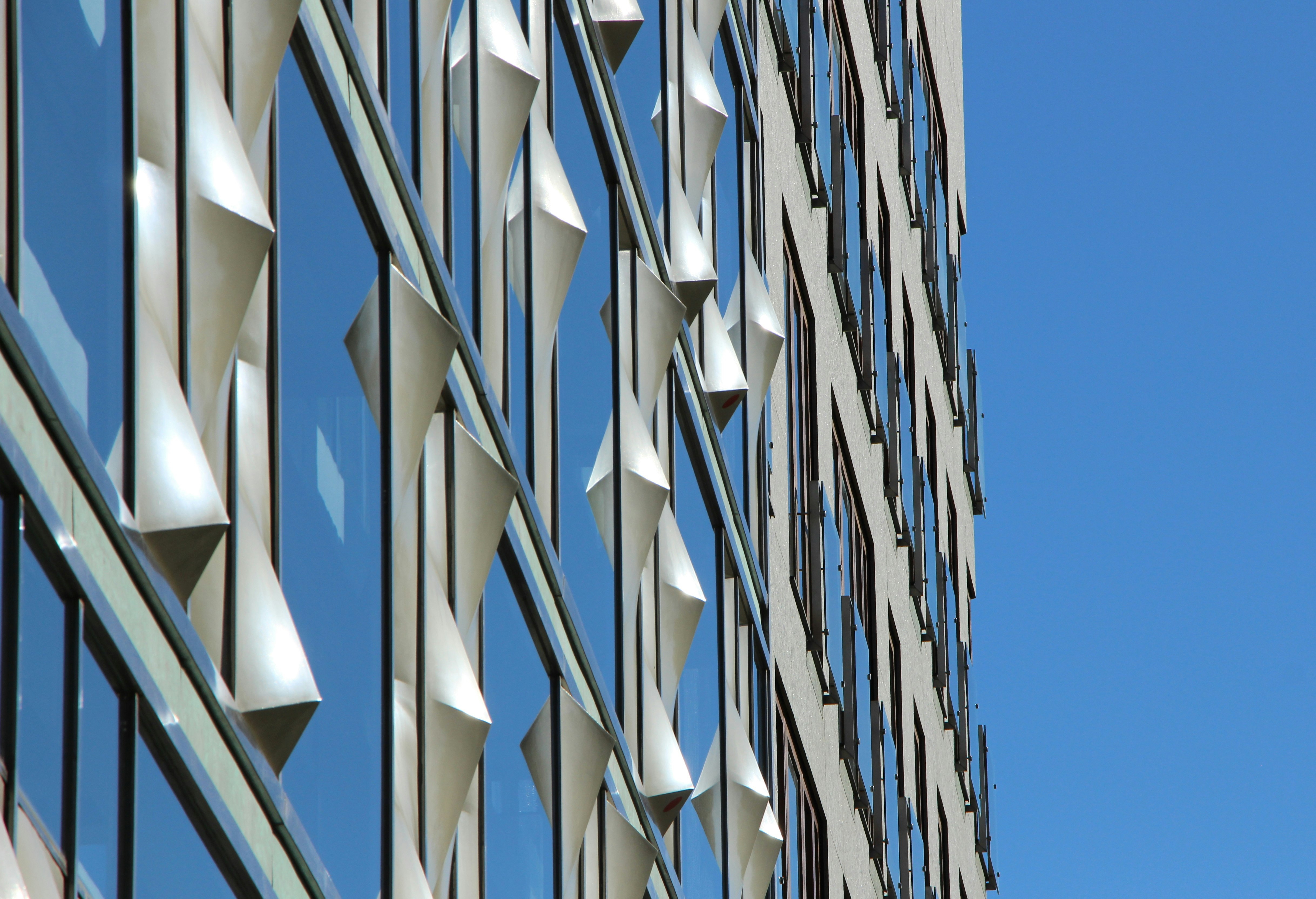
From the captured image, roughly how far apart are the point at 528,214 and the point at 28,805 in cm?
829

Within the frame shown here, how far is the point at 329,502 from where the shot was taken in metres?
11.0

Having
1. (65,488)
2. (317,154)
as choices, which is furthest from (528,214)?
(65,488)

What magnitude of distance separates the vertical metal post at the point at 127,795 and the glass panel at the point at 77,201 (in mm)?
989

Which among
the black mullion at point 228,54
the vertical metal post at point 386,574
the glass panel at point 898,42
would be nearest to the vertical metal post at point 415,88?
the vertical metal post at point 386,574

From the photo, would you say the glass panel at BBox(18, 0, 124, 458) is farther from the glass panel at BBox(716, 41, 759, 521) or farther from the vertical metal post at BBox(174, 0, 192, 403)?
the glass panel at BBox(716, 41, 759, 521)

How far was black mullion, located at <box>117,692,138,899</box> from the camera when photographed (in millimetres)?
8375

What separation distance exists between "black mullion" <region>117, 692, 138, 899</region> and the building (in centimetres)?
2

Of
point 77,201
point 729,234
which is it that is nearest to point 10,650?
point 77,201

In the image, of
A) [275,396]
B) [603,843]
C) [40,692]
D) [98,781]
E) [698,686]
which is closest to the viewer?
[40,692]

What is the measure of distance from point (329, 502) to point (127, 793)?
2778mm

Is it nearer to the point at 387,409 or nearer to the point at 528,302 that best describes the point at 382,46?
the point at 387,409

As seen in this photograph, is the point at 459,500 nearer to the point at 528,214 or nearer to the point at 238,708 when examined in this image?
the point at 528,214

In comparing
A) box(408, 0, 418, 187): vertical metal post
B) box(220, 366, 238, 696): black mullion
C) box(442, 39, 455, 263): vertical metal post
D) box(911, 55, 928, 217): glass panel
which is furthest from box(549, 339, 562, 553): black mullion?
Answer: box(911, 55, 928, 217): glass panel

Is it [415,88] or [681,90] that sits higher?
[681,90]
